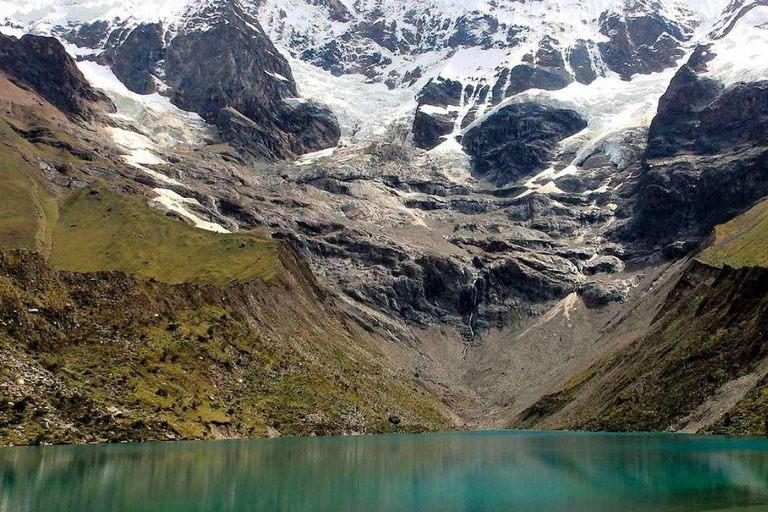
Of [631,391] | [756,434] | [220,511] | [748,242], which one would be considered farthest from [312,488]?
[748,242]

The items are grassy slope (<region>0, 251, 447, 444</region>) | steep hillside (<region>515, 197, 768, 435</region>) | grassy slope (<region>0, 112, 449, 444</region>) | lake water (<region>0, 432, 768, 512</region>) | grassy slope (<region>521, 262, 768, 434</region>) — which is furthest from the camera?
grassy slope (<region>521, 262, 768, 434</region>)

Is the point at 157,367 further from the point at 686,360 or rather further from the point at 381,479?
the point at 686,360

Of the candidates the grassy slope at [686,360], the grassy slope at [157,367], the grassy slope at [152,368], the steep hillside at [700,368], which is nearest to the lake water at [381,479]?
the grassy slope at [152,368]

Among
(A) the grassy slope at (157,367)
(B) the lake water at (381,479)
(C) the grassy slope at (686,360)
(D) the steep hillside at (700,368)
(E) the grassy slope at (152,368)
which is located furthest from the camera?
(C) the grassy slope at (686,360)

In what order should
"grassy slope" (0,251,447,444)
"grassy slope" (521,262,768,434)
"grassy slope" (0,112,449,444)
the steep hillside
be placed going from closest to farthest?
1. "grassy slope" (0,251,447,444)
2. "grassy slope" (0,112,449,444)
3. the steep hillside
4. "grassy slope" (521,262,768,434)

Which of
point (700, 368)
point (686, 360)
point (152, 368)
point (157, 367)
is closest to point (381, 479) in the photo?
point (152, 368)

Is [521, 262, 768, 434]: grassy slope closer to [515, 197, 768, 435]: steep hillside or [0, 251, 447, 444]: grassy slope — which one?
[515, 197, 768, 435]: steep hillside

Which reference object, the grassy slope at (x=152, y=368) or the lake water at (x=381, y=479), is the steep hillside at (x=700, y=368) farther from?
the grassy slope at (x=152, y=368)

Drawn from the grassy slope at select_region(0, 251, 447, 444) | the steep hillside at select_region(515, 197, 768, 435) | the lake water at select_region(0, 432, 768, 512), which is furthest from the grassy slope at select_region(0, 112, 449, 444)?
the steep hillside at select_region(515, 197, 768, 435)

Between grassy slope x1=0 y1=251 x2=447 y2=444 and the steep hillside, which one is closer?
grassy slope x1=0 y1=251 x2=447 y2=444
